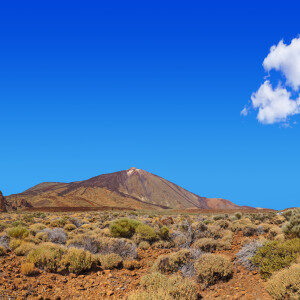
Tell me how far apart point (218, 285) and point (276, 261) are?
1.86 m

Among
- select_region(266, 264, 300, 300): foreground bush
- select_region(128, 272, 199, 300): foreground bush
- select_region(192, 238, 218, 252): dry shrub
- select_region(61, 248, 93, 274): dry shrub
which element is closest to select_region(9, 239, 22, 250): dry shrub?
select_region(61, 248, 93, 274): dry shrub

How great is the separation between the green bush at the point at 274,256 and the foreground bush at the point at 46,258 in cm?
700

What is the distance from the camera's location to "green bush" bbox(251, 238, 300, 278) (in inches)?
276

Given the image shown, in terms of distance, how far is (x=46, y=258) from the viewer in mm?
9203

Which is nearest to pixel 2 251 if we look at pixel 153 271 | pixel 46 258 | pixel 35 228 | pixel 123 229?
pixel 46 258

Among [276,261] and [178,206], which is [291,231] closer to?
[276,261]

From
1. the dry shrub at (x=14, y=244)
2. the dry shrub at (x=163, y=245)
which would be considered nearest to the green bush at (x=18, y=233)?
the dry shrub at (x=14, y=244)

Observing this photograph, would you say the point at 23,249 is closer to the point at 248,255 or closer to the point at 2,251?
the point at 2,251

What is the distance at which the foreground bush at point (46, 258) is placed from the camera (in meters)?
8.91

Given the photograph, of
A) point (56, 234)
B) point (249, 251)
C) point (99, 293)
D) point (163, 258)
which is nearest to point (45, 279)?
point (99, 293)

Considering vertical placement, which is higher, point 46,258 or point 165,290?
point 46,258

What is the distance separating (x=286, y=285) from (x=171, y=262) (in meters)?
3.85

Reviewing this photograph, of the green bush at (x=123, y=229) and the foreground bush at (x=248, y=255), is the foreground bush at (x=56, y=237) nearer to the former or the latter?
the green bush at (x=123, y=229)

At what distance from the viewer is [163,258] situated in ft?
29.1
